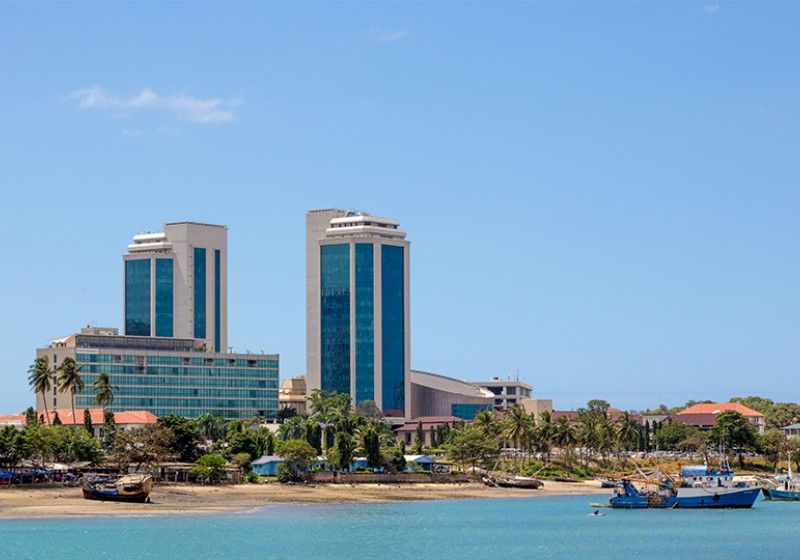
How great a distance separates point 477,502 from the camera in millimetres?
171625

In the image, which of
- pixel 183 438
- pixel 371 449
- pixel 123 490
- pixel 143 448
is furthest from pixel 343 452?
pixel 123 490

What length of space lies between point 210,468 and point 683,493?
53.4 m

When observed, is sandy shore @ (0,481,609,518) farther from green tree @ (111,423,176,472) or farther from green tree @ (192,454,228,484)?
green tree @ (111,423,176,472)

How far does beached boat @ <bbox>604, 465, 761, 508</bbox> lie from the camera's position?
157 metres

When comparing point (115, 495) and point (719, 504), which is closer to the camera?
point (115, 495)

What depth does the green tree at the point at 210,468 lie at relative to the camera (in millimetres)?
164375

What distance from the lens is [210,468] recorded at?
544 feet

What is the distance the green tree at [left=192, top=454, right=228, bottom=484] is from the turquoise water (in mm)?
17656

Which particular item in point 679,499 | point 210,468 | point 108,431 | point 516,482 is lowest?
point 679,499

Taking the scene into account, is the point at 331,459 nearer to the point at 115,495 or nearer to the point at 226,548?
the point at 115,495

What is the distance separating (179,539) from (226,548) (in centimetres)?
660

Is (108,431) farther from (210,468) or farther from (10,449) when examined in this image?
(10,449)

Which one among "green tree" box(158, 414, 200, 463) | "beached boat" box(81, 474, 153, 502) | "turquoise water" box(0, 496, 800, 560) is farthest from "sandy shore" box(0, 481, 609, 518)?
"green tree" box(158, 414, 200, 463)

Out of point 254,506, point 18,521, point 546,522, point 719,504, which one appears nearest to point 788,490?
point 719,504
